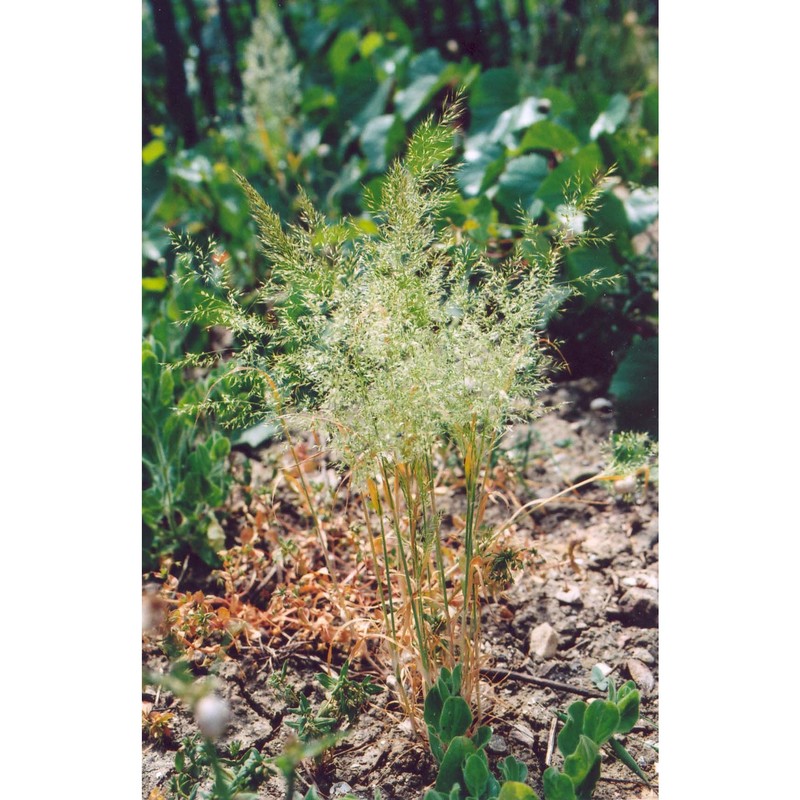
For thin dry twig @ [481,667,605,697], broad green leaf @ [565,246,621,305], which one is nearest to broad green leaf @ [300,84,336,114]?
broad green leaf @ [565,246,621,305]

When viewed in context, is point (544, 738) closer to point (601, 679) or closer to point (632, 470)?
point (601, 679)

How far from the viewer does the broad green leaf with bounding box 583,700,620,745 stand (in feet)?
2.87

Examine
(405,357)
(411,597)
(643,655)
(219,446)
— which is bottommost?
(643,655)

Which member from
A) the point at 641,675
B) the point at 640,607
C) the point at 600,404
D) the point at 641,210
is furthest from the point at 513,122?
the point at 641,675

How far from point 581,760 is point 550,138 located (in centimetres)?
115

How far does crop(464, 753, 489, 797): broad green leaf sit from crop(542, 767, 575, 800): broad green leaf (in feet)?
0.21

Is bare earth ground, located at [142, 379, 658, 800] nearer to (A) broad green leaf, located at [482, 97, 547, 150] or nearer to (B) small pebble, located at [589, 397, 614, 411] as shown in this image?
(B) small pebble, located at [589, 397, 614, 411]

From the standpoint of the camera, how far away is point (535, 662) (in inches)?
43.4

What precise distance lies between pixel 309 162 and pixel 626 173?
78cm

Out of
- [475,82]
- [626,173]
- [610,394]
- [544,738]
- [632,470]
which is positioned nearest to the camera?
[544,738]

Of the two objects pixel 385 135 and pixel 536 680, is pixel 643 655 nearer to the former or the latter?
pixel 536 680

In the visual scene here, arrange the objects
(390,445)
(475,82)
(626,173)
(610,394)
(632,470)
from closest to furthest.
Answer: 1. (390,445)
2. (632,470)
3. (610,394)
4. (626,173)
5. (475,82)
